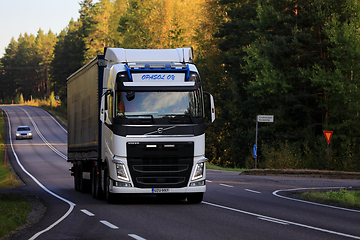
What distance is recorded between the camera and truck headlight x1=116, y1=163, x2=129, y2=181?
14.6 metres

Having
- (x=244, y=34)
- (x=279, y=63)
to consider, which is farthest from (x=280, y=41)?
(x=244, y=34)

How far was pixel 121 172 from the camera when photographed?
14625 mm

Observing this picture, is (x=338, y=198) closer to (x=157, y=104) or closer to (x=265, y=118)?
(x=157, y=104)

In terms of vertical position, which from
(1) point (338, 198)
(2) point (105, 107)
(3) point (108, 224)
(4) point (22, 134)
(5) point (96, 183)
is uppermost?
(2) point (105, 107)

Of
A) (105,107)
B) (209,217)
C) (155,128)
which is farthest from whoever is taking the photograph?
(105,107)

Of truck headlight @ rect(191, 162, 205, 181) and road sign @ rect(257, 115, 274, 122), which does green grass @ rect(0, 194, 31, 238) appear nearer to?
truck headlight @ rect(191, 162, 205, 181)

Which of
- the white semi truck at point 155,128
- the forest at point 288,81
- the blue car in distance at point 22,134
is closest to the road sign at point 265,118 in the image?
the forest at point 288,81

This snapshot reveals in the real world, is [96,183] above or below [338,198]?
above

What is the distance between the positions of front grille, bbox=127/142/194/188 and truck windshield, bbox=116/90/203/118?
0.81 metres

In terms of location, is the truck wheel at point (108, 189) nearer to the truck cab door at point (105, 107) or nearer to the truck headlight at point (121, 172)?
the truck headlight at point (121, 172)

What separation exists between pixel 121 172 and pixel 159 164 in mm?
1033

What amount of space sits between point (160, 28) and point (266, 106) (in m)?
20.6

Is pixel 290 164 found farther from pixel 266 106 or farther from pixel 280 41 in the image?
pixel 266 106

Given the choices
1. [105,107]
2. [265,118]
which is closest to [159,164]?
[105,107]
